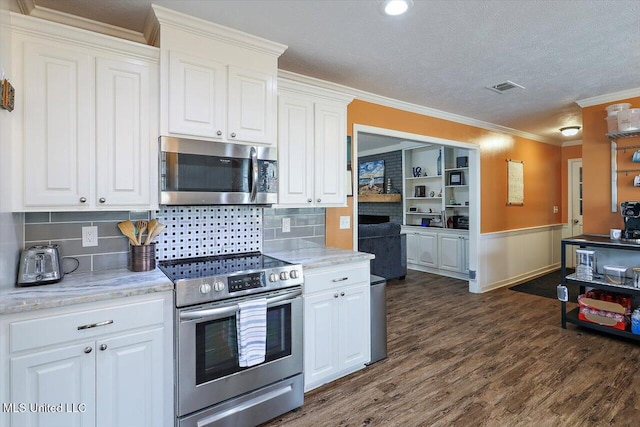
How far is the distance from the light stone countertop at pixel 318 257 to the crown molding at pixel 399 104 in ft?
5.03

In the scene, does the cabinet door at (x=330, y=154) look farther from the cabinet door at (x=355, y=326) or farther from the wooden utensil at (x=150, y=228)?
the wooden utensil at (x=150, y=228)

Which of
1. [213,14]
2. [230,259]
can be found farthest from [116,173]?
[213,14]

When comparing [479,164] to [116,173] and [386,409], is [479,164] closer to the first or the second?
[386,409]

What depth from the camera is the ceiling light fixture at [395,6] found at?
1930mm

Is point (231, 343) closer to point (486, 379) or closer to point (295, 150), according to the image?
point (295, 150)

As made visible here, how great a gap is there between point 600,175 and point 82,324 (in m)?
4.88

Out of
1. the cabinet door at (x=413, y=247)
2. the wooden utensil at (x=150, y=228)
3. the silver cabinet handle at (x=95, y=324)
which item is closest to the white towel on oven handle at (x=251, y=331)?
the silver cabinet handle at (x=95, y=324)

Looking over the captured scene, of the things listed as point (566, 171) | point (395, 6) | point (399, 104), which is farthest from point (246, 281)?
point (566, 171)

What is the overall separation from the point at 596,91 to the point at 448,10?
2.60 metres

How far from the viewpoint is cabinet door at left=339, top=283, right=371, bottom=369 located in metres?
2.53

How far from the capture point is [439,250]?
6004 millimetres

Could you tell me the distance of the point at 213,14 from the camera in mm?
2072

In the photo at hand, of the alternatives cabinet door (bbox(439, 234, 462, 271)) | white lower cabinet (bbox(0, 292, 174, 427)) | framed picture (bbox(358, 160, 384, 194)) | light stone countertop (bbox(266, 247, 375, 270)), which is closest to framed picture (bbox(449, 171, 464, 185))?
cabinet door (bbox(439, 234, 462, 271))

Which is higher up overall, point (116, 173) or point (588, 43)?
point (588, 43)
